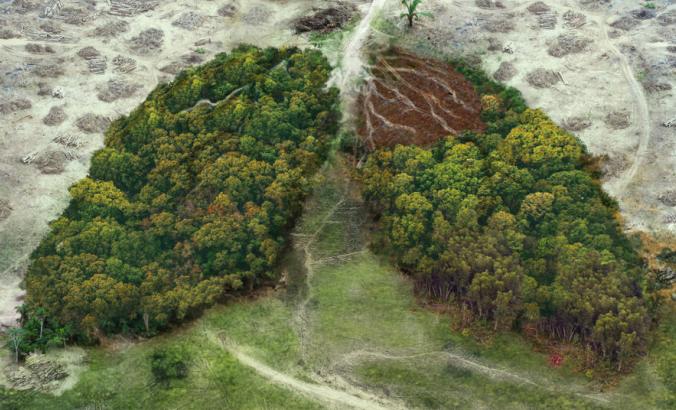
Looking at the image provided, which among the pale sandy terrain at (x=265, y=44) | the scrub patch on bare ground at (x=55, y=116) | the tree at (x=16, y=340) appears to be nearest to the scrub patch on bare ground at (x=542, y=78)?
the pale sandy terrain at (x=265, y=44)

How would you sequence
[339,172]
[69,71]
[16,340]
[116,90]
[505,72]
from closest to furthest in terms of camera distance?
1. [16,340]
2. [339,172]
3. [505,72]
4. [116,90]
5. [69,71]

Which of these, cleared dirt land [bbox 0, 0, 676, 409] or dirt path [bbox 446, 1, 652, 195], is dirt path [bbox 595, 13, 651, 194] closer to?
dirt path [bbox 446, 1, 652, 195]

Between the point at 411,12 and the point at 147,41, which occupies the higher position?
the point at 411,12

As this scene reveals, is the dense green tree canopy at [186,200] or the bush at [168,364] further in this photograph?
the dense green tree canopy at [186,200]

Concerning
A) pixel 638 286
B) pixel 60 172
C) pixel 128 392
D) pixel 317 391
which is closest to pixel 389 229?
pixel 317 391

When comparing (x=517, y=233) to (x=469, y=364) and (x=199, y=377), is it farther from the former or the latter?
(x=199, y=377)


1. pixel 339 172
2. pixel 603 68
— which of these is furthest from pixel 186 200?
pixel 603 68

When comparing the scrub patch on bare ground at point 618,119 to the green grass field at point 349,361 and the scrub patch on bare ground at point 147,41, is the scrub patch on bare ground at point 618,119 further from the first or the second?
the scrub patch on bare ground at point 147,41

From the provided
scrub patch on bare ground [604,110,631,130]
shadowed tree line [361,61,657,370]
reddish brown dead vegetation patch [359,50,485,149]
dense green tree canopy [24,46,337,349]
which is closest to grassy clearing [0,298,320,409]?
dense green tree canopy [24,46,337,349]
